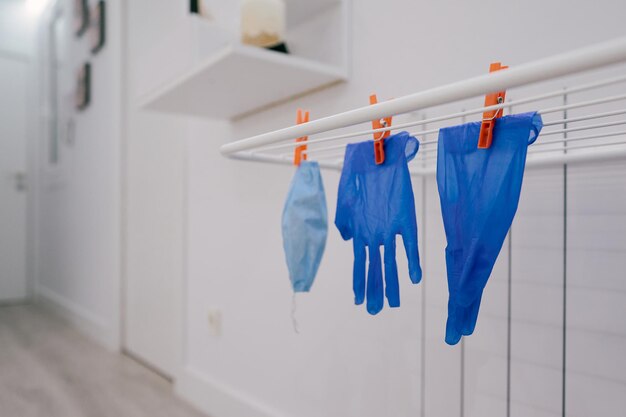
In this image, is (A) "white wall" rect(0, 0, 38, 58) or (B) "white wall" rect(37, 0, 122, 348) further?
(A) "white wall" rect(0, 0, 38, 58)

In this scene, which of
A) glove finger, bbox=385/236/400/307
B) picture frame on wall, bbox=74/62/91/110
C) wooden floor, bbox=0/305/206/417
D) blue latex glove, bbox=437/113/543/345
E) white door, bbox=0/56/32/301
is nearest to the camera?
blue latex glove, bbox=437/113/543/345

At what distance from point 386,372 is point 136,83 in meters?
1.96

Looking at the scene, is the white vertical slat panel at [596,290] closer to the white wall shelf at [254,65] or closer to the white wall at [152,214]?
the white wall shelf at [254,65]

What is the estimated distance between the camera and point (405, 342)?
1078 mm

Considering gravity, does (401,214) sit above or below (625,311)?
above

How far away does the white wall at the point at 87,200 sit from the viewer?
2.50 m

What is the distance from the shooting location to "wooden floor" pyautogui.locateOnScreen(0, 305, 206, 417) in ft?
5.57

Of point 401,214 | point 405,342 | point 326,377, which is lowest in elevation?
point 326,377

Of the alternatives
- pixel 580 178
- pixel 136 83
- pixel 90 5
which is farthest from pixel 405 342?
pixel 90 5

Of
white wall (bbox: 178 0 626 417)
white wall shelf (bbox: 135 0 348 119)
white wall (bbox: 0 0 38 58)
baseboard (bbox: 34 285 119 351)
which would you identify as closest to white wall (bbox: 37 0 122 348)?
baseboard (bbox: 34 285 119 351)

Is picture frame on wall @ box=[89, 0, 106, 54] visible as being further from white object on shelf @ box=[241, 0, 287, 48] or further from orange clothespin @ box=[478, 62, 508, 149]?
orange clothespin @ box=[478, 62, 508, 149]

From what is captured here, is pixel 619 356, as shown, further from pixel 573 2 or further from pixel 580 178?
pixel 573 2

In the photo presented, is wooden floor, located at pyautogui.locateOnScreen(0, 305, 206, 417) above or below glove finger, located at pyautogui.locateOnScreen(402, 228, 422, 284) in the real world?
below

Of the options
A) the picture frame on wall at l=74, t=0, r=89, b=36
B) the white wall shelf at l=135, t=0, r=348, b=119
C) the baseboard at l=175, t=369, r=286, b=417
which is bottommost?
the baseboard at l=175, t=369, r=286, b=417
